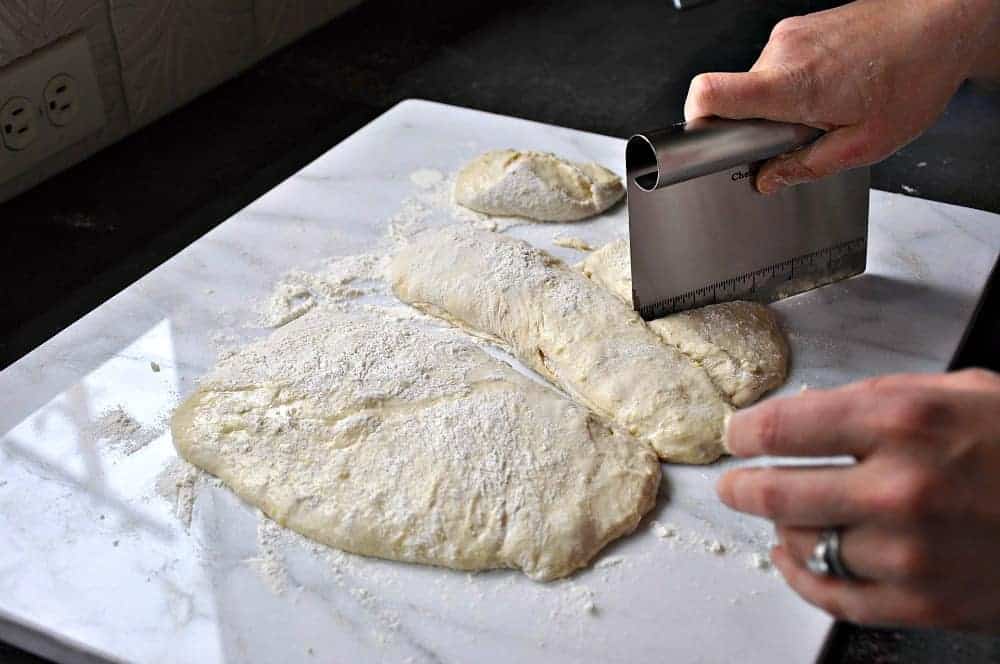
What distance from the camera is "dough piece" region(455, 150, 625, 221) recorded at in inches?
54.8

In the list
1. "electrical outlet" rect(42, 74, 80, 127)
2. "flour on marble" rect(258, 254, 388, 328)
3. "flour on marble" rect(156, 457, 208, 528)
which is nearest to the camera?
"flour on marble" rect(156, 457, 208, 528)

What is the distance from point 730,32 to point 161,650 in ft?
5.19

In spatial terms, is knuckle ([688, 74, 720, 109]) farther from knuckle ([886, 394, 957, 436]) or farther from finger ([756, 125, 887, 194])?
knuckle ([886, 394, 957, 436])

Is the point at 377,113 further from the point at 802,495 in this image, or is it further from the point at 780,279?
the point at 802,495

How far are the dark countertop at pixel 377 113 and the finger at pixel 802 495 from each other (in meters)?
0.63

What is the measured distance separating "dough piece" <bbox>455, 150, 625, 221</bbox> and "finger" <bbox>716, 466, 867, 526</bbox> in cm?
76

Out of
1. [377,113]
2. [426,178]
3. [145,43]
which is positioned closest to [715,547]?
[426,178]

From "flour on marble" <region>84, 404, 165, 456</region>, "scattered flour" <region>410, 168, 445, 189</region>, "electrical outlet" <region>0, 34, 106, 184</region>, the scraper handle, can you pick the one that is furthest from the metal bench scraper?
"electrical outlet" <region>0, 34, 106, 184</region>

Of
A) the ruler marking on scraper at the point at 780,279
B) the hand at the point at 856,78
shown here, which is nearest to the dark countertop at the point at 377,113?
the ruler marking on scraper at the point at 780,279

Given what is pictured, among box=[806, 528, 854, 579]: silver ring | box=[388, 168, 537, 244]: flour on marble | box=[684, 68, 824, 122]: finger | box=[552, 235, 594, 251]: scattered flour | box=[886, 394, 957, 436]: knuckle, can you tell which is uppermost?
box=[684, 68, 824, 122]: finger

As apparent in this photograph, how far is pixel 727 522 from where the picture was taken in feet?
3.21

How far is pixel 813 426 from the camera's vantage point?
66 centimetres

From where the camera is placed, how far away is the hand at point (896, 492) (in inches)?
25.1

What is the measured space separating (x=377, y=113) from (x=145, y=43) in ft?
1.26
